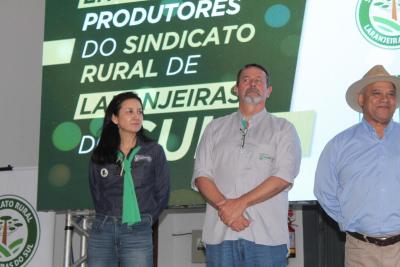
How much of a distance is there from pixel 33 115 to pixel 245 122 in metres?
3.11

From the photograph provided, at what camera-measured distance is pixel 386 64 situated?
3723mm

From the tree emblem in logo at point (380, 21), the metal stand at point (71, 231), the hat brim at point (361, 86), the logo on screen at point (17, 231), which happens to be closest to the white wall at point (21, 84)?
the logo on screen at point (17, 231)

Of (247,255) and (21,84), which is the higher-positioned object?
(21,84)

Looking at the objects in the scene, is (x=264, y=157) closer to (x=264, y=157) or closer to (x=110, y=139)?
(x=264, y=157)

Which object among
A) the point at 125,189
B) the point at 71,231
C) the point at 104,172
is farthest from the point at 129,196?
the point at 71,231

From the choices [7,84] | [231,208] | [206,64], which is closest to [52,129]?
[206,64]

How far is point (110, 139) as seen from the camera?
311 centimetres

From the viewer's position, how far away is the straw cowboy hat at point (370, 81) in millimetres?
2994

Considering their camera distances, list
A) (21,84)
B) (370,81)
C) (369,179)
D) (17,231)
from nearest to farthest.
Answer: (369,179)
(370,81)
(17,231)
(21,84)

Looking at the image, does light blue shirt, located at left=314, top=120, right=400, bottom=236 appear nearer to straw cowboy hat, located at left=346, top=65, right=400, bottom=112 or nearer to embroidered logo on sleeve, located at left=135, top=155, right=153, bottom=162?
straw cowboy hat, located at left=346, top=65, right=400, bottom=112

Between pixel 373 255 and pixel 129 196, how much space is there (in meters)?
1.10

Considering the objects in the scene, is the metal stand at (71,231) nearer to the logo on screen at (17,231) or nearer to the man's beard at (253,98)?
the logo on screen at (17,231)

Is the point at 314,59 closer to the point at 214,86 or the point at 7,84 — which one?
the point at 214,86

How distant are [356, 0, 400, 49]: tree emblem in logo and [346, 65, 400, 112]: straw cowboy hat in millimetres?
681
